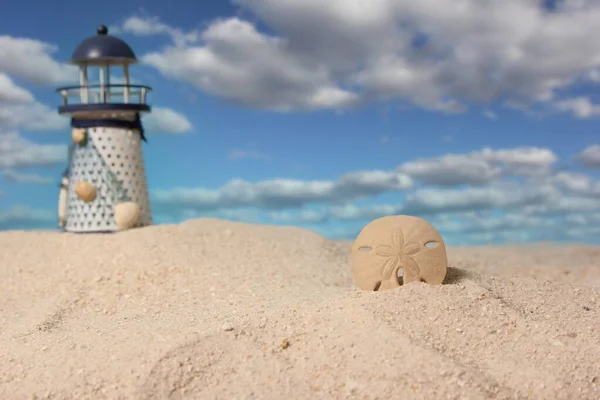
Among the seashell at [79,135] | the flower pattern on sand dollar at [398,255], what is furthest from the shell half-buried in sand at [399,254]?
the seashell at [79,135]

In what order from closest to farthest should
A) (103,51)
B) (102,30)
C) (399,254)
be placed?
(399,254) < (103,51) < (102,30)

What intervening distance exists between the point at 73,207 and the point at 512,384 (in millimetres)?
10262

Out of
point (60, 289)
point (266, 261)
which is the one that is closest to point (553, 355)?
point (266, 261)

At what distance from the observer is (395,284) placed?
717 centimetres

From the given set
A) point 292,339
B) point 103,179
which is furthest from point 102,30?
point 292,339

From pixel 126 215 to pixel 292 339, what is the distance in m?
7.51

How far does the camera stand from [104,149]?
13016mm

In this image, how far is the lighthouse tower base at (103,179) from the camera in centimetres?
1291

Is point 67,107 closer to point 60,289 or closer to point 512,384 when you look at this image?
point 60,289

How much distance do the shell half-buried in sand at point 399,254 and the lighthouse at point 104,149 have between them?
22.7ft

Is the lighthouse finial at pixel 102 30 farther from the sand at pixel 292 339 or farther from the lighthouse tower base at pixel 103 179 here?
the sand at pixel 292 339

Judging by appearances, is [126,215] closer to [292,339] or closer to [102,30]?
[102,30]

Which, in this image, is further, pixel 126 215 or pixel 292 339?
pixel 126 215

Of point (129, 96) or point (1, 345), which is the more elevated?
point (129, 96)
